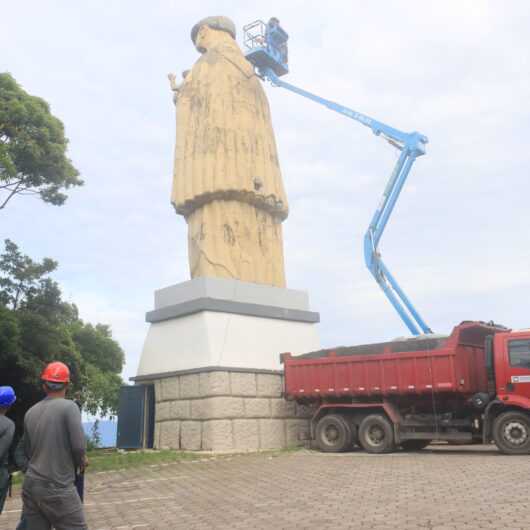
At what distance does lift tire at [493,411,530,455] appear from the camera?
36.2 feet

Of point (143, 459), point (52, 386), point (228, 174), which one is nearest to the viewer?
point (52, 386)

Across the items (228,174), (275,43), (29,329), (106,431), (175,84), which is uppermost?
(275,43)

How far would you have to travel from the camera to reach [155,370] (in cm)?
1515

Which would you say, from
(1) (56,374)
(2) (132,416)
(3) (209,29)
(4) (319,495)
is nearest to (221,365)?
(2) (132,416)

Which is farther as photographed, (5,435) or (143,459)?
(143,459)

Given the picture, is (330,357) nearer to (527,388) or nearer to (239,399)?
(239,399)

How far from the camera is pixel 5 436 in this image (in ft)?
17.6

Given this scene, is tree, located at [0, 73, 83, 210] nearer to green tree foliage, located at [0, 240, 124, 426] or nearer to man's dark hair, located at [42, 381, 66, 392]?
green tree foliage, located at [0, 240, 124, 426]

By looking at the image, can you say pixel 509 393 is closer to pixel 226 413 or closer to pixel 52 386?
pixel 226 413

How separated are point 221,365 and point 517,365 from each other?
6.07 m

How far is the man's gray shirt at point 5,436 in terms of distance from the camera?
17.5 feet

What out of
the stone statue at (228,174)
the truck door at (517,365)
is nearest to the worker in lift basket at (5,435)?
the truck door at (517,365)

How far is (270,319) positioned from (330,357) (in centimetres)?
216

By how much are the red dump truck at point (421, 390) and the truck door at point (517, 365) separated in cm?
2
